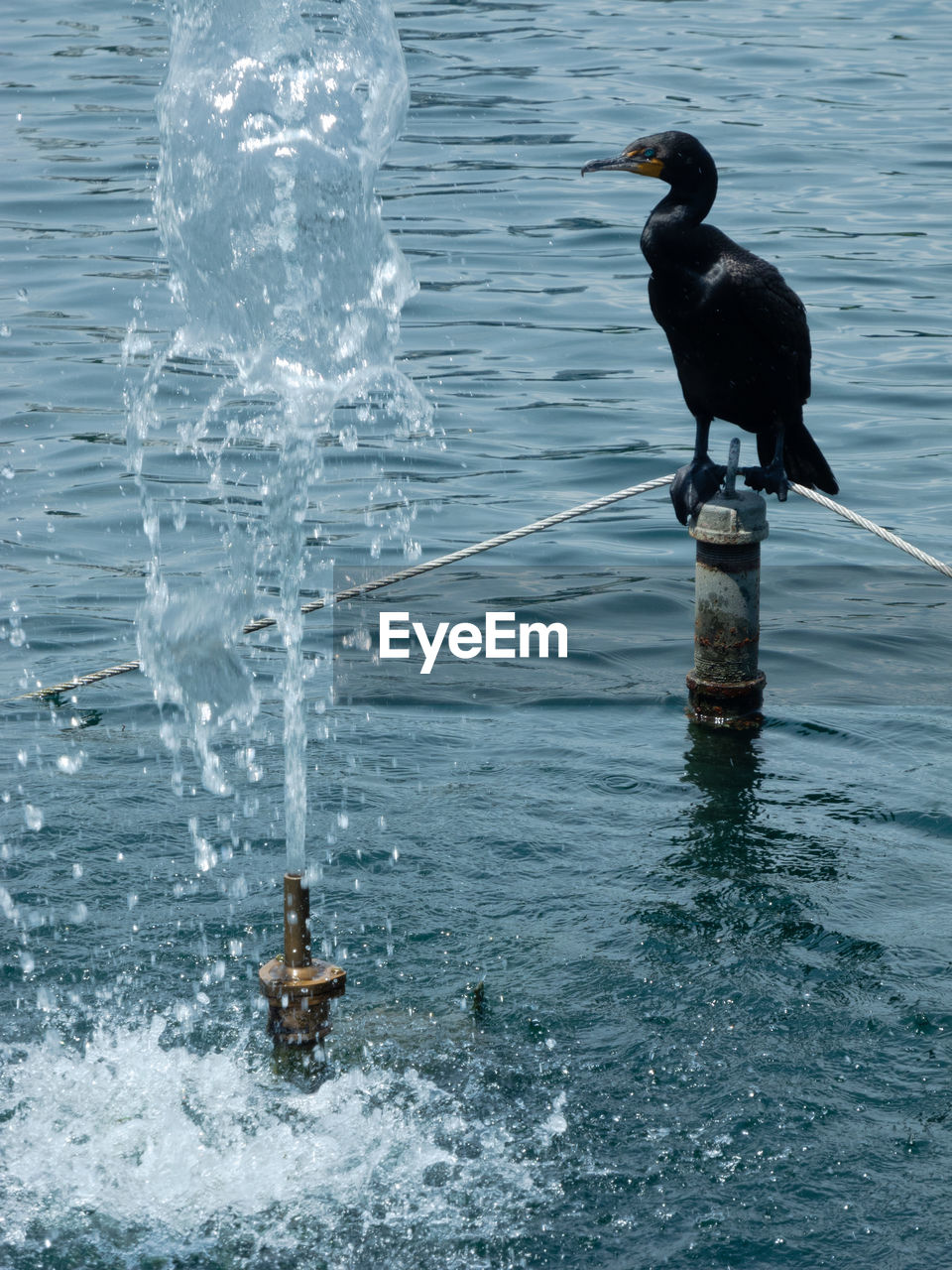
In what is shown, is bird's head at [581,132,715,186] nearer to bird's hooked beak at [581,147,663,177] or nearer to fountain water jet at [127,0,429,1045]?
bird's hooked beak at [581,147,663,177]

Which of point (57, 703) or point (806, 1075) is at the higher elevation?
point (57, 703)

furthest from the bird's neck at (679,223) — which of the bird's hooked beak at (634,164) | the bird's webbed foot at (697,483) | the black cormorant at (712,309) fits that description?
the bird's webbed foot at (697,483)

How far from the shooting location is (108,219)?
16891mm

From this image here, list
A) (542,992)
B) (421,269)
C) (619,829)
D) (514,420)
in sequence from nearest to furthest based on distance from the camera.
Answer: (542,992) → (619,829) → (514,420) → (421,269)

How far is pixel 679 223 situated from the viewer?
20.2 ft

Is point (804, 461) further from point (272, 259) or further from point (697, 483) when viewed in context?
point (272, 259)

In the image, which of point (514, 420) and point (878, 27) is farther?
point (878, 27)

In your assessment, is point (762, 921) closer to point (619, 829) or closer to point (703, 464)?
point (619, 829)

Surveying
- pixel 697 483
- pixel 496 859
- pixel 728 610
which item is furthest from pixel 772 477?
pixel 496 859

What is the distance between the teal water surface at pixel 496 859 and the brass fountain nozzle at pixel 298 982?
0.96 feet

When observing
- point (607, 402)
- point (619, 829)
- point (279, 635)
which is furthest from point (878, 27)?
point (619, 829)

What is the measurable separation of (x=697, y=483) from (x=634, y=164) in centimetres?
121

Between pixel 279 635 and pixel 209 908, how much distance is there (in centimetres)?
294

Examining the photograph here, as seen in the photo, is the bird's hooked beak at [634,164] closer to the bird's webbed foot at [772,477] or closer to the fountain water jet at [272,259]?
the fountain water jet at [272,259]
